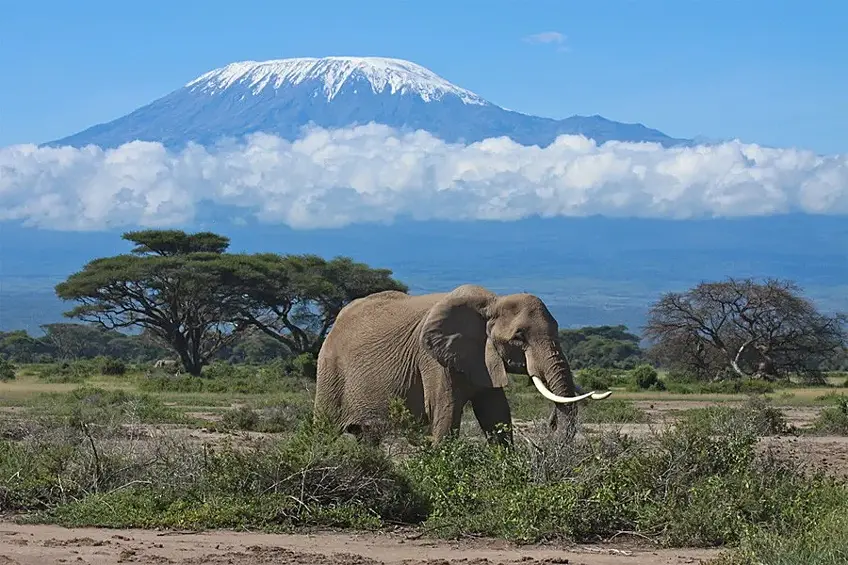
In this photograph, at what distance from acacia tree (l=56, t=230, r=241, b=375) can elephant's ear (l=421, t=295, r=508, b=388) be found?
1360 inches

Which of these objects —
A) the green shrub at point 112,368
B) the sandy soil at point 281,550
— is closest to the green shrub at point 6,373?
the green shrub at point 112,368

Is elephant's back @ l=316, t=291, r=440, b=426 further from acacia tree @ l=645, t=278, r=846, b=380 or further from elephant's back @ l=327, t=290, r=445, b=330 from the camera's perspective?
acacia tree @ l=645, t=278, r=846, b=380

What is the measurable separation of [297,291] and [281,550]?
4004 centimetres

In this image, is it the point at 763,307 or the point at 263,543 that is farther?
the point at 763,307

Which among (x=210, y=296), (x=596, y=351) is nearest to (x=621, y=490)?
(x=210, y=296)

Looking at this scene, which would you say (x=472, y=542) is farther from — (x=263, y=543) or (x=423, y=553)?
(x=263, y=543)

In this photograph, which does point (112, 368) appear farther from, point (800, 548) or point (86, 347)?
point (800, 548)

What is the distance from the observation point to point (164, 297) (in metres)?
49.8

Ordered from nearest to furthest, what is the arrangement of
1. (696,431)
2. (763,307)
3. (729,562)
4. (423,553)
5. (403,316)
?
(729,562)
(423,553)
(696,431)
(403,316)
(763,307)

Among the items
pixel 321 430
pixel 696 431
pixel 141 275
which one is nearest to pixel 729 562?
pixel 696 431

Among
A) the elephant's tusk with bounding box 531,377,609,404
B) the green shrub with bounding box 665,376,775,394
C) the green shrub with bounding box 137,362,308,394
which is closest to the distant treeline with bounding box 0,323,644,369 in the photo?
the green shrub with bounding box 665,376,775,394

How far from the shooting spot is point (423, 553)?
10.2 metres

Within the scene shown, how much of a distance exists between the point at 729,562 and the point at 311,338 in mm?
43044

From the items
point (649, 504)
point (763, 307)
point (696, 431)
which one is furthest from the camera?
point (763, 307)
